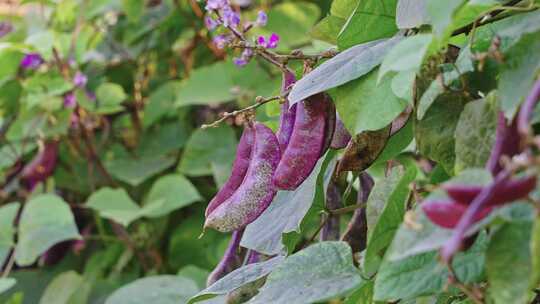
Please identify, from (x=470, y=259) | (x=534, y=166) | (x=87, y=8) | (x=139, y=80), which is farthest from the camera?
(x=139, y=80)

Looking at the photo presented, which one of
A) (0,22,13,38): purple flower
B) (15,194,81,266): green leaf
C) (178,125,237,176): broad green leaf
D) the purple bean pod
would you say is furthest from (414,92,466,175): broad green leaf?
(0,22,13,38): purple flower

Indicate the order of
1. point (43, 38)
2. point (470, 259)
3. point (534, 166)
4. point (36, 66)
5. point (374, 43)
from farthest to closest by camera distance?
point (36, 66), point (43, 38), point (374, 43), point (470, 259), point (534, 166)

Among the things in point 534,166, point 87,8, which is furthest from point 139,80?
point 534,166

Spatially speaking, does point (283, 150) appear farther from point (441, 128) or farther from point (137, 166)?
point (137, 166)

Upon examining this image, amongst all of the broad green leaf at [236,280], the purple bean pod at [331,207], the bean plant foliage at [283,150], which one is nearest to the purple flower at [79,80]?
the bean plant foliage at [283,150]

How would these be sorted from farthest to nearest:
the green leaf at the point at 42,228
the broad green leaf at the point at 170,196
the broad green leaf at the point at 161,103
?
the broad green leaf at the point at 161,103 → the broad green leaf at the point at 170,196 → the green leaf at the point at 42,228

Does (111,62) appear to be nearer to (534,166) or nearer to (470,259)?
(470,259)

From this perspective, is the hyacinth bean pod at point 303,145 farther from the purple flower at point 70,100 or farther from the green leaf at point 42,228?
the purple flower at point 70,100
